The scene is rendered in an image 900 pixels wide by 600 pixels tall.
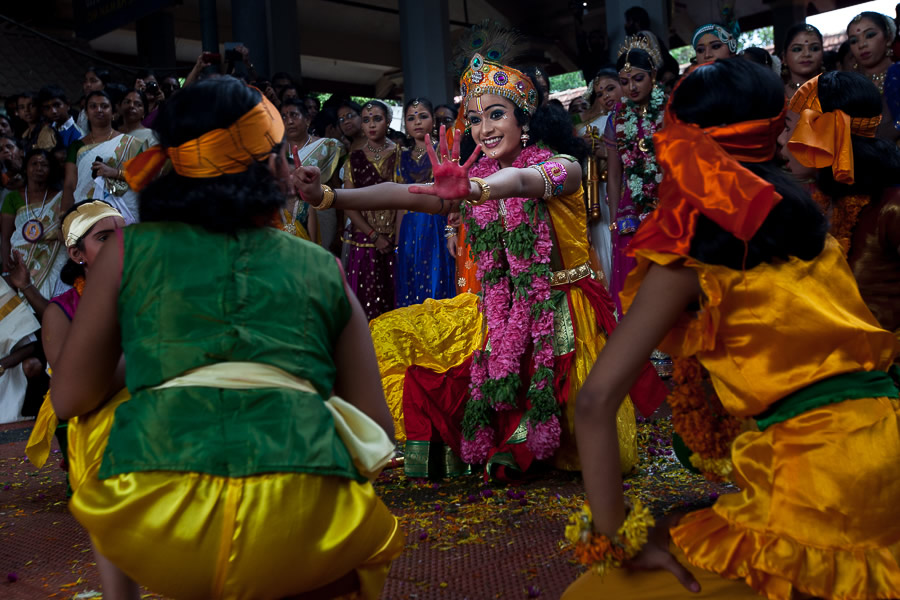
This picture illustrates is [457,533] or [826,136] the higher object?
[826,136]

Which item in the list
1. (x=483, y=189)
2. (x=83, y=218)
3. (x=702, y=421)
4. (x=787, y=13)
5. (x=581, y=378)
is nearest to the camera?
(x=702, y=421)

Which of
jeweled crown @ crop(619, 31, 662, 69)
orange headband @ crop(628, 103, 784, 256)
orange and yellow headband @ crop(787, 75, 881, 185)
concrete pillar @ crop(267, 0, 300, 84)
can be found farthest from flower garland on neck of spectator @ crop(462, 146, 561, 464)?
concrete pillar @ crop(267, 0, 300, 84)

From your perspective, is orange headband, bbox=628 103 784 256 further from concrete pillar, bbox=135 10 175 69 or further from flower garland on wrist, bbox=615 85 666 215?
concrete pillar, bbox=135 10 175 69

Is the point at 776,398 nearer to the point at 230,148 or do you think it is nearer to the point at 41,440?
the point at 230,148

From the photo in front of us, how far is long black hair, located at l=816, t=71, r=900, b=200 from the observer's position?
3078 mm

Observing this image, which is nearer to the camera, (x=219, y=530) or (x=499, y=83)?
(x=219, y=530)

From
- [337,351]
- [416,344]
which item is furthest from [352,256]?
[337,351]

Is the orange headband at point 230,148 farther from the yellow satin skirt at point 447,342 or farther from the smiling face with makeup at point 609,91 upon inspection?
the smiling face with makeup at point 609,91

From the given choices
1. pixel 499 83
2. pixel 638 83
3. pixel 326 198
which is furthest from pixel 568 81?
Result: pixel 326 198

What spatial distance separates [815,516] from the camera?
1705 mm

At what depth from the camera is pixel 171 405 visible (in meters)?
1.72

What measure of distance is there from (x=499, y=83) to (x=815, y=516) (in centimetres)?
279

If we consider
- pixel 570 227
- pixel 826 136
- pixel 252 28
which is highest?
pixel 252 28

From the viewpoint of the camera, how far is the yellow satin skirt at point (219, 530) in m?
1.68
